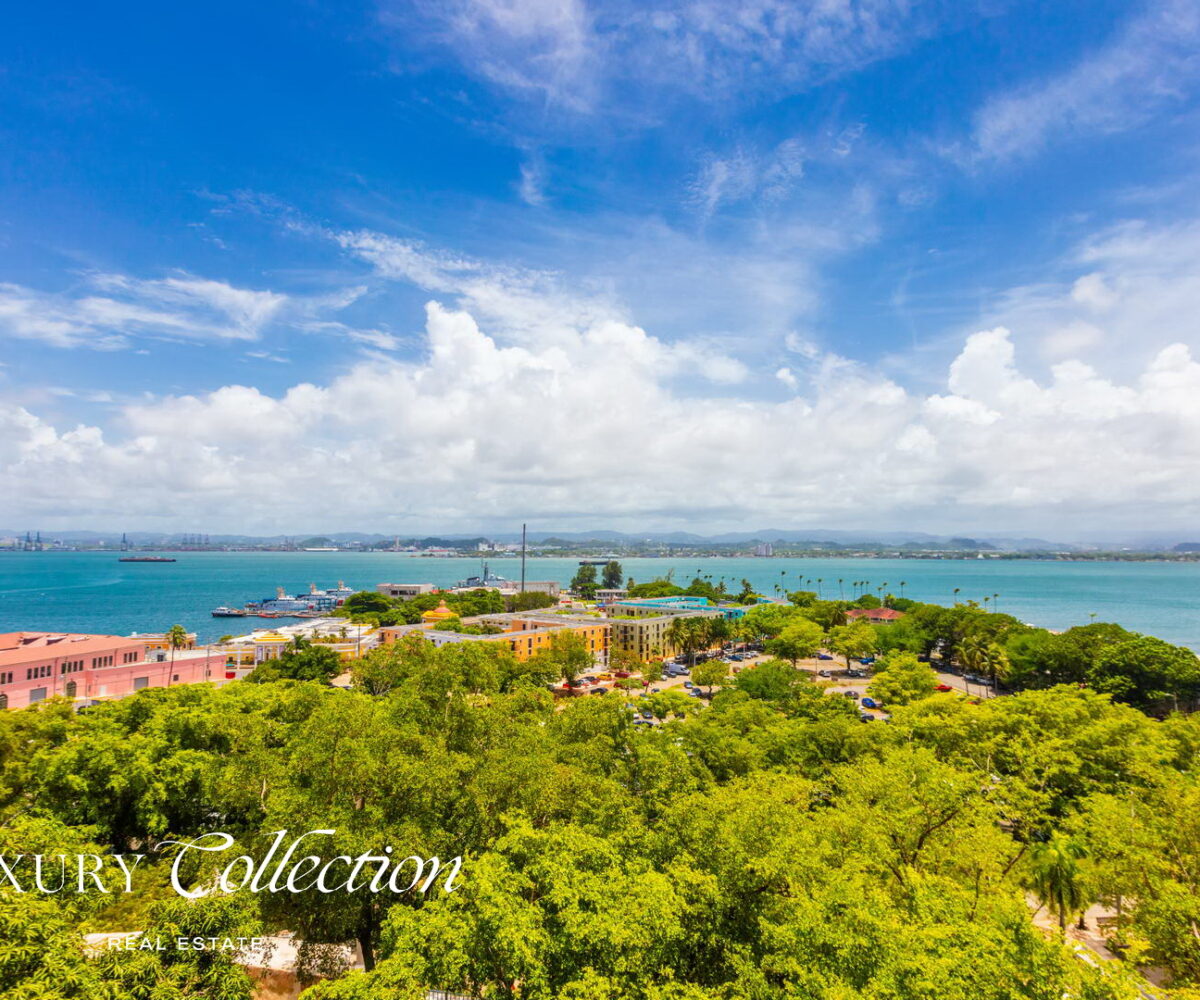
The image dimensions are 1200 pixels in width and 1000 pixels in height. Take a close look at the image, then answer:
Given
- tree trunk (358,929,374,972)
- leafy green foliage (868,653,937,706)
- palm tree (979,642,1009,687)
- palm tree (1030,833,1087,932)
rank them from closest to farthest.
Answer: tree trunk (358,929,374,972) → palm tree (1030,833,1087,932) → leafy green foliage (868,653,937,706) → palm tree (979,642,1009,687)

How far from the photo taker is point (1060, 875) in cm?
1653

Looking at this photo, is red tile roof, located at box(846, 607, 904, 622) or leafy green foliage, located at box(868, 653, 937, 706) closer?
leafy green foliage, located at box(868, 653, 937, 706)

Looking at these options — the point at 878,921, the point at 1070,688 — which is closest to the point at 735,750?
the point at 878,921

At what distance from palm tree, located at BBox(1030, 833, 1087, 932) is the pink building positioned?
148 ft

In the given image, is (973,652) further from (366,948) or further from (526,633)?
(366,948)

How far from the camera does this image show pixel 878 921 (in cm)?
948

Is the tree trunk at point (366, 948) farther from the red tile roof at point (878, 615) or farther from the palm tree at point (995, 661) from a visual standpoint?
the red tile roof at point (878, 615)

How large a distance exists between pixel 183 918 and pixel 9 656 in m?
41.7

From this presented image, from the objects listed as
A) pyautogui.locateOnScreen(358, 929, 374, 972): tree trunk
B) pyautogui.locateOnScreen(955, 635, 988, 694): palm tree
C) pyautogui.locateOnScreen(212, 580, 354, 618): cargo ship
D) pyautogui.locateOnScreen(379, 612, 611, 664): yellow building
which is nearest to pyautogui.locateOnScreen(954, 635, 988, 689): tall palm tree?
pyautogui.locateOnScreen(955, 635, 988, 694): palm tree

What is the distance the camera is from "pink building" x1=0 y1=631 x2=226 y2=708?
36781mm

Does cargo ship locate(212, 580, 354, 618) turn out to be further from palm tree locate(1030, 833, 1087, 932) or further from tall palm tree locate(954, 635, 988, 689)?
palm tree locate(1030, 833, 1087, 932)

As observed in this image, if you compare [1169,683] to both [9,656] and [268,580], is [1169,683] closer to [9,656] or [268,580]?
[9,656]

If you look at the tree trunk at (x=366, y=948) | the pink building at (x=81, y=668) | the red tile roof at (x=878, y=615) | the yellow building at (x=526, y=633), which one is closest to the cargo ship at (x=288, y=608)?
the yellow building at (x=526, y=633)

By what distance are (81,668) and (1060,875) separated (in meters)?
54.5
